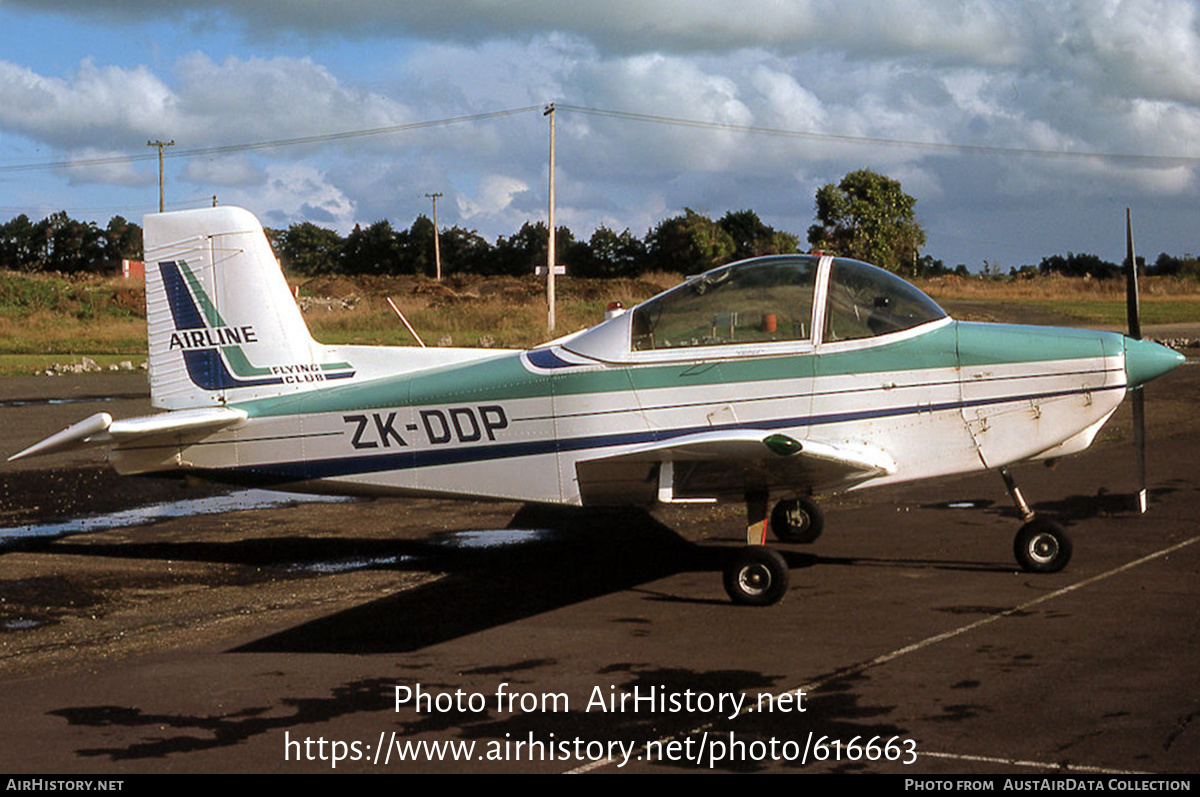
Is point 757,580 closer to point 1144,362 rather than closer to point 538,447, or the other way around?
point 538,447

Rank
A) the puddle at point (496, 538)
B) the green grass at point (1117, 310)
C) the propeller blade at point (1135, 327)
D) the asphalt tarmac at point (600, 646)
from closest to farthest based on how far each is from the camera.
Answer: the asphalt tarmac at point (600, 646) → the propeller blade at point (1135, 327) → the puddle at point (496, 538) → the green grass at point (1117, 310)

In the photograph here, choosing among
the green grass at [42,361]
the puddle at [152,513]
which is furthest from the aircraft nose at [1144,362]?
the green grass at [42,361]

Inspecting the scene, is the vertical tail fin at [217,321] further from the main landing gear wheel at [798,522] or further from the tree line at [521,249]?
the tree line at [521,249]

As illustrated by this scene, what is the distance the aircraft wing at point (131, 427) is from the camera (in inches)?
314

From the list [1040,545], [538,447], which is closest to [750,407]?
[538,447]

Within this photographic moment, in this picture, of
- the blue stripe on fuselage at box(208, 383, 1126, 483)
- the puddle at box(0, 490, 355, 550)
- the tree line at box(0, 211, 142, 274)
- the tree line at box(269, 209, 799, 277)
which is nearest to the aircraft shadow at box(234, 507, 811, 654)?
the blue stripe on fuselage at box(208, 383, 1126, 483)

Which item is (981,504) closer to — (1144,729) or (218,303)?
(1144,729)

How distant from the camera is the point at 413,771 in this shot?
5086mm

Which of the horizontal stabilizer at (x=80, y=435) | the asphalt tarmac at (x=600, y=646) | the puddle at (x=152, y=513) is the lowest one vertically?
the asphalt tarmac at (x=600, y=646)

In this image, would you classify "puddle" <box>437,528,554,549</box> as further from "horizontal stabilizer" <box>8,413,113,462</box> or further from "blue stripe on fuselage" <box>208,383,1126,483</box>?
"horizontal stabilizer" <box>8,413,113,462</box>

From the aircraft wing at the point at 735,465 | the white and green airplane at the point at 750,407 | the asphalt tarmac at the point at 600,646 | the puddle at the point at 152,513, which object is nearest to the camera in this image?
the asphalt tarmac at the point at 600,646

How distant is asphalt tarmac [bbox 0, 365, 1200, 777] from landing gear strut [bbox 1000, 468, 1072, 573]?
0.15 meters

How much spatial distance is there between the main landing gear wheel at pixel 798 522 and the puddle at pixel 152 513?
16.4 feet

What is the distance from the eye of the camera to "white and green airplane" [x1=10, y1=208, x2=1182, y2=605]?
26.8 feet
